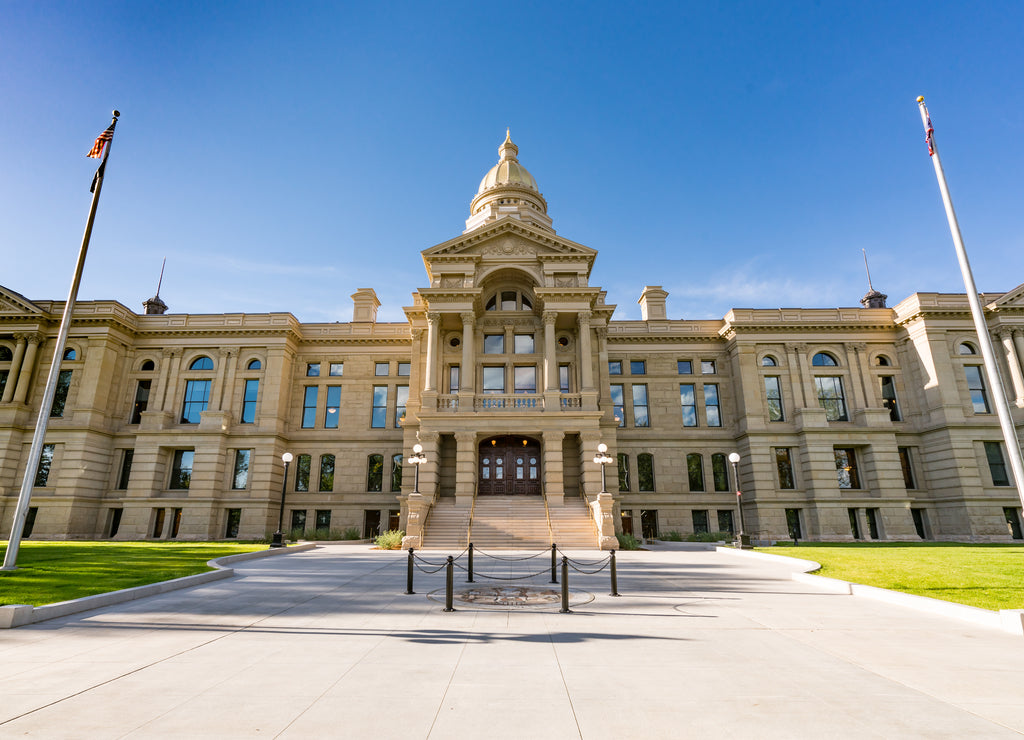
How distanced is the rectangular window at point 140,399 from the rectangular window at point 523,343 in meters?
26.6

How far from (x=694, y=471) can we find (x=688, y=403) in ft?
16.3

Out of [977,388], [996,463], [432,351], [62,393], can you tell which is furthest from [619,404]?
[62,393]

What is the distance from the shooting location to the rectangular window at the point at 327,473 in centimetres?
3812

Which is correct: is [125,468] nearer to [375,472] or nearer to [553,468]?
[375,472]

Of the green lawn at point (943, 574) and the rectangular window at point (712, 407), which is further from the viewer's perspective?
the rectangular window at point (712, 407)

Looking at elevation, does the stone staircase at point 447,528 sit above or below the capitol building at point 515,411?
below

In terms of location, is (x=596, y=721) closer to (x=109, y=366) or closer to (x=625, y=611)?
(x=625, y=611)

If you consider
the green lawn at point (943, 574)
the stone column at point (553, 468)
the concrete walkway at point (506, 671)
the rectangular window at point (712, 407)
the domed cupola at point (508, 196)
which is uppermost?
the domed cupola at point (508, 196)

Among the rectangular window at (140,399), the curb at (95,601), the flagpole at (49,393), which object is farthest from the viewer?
the rectangular window at (140,399)

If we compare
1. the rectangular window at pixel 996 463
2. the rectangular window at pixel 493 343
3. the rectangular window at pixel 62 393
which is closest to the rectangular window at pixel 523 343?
the rectangular window at pixel 493 343

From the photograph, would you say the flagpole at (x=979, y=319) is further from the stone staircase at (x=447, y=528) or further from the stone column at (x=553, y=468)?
the stone staircase at (x=447, y=528)

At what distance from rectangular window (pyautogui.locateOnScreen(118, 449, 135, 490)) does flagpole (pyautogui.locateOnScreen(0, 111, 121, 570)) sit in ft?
77.3

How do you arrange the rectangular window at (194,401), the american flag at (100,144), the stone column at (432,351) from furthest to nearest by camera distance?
the rectangular window at (194,401), the stone column at (432,351), the american flag at (100,144)

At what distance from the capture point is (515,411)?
102 feet
